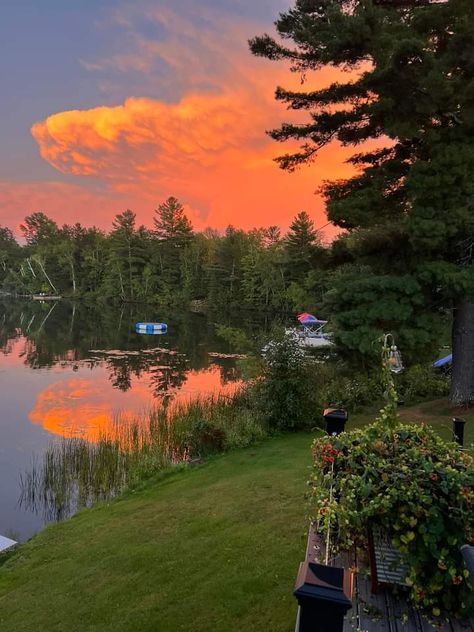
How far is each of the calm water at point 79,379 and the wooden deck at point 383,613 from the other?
712cm

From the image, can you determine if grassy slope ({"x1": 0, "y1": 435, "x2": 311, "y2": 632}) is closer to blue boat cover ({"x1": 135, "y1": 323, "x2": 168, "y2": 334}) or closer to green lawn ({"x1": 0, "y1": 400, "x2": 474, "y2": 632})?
green lawn ({"x1": 0, "y1": 400, "x2": 474, "y2": 632})

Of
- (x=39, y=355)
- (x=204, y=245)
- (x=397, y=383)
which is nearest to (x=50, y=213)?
(x=204, y=245)

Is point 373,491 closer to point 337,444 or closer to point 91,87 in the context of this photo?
point 337,444

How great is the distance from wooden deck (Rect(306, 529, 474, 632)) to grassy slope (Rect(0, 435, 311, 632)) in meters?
0.92

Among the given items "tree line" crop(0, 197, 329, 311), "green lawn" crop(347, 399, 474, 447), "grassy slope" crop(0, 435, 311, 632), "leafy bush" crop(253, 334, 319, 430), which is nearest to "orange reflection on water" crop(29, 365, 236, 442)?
"leafy bush" crop(253, 334, 319, 430)

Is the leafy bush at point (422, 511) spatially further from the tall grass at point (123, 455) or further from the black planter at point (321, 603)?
the tall grass at point (123, 455)

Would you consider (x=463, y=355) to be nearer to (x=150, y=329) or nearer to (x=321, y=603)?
(x=321, y=603)

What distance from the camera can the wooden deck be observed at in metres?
2.55

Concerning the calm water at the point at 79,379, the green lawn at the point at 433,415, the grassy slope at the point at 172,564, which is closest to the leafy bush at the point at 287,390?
the green lawn at the point at 433,415

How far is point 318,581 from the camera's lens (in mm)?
1737

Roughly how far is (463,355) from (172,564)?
8.79 meters

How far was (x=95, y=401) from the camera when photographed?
17312mm

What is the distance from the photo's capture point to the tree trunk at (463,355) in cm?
1051

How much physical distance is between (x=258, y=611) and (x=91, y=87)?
76.8ft
